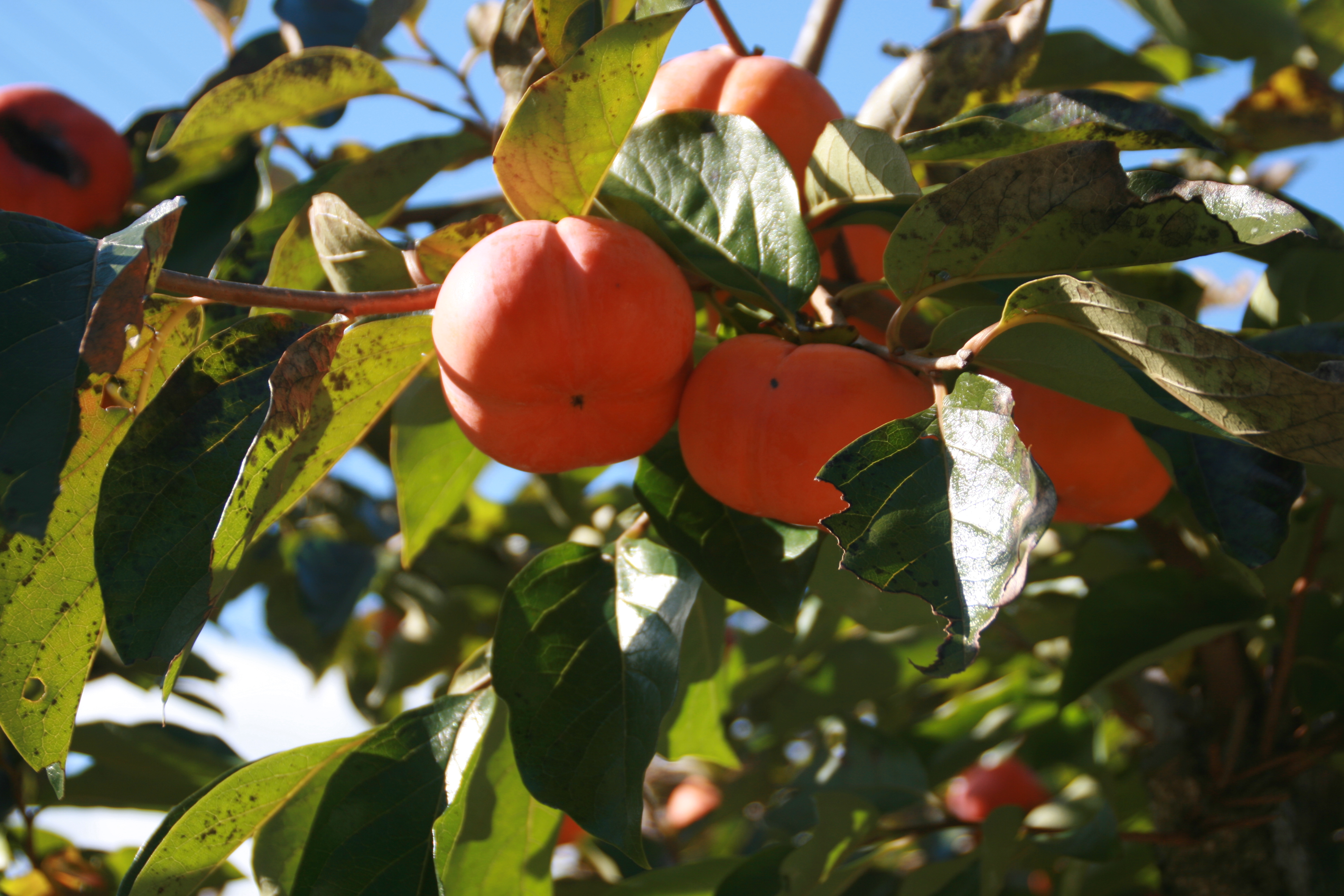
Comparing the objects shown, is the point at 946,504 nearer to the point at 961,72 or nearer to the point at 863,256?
the point at 863,256

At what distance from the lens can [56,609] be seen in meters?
0.65

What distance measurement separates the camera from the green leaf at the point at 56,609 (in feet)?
2.08

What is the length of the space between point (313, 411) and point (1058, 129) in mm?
621

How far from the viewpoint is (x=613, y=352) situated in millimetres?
615

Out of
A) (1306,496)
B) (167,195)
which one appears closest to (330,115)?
(167,195)

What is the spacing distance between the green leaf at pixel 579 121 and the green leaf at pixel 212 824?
1.83 ft

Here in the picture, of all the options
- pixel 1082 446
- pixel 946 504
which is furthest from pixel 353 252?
pixel 1082 446

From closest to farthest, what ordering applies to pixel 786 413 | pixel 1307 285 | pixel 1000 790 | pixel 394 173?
pixel 786 413, pixel 1307 285, pixel 394 173, pixel 1000 790

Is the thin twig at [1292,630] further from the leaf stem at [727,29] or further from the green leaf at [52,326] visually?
the green leaf at [52,326]

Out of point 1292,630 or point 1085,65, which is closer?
point 1292,630

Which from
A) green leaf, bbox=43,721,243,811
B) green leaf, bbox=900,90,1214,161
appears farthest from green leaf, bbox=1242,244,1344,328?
green leaf, bbox=43,721,243,811

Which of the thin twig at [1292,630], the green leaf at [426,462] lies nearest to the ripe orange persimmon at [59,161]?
the green leaf at [426,462]

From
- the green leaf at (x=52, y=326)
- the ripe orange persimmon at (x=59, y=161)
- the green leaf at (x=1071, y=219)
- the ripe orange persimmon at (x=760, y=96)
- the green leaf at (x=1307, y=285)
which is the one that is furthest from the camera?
the ripe orange persimmon at (x=59, y=161)

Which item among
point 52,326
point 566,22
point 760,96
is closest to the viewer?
point 52,326
